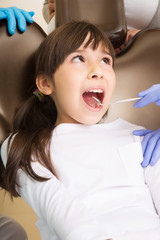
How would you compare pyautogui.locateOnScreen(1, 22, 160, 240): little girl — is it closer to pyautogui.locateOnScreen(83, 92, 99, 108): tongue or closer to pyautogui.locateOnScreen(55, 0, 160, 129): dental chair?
pyautogui.locateOnScreen(83, 92, 99, 108): tongue

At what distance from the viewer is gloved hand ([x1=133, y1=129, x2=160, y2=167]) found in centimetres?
97

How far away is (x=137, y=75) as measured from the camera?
1.23m

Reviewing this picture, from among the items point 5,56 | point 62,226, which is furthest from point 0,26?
point 62,226

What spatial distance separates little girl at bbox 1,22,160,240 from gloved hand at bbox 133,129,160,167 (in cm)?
2

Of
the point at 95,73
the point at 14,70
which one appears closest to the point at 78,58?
the point at 95,73

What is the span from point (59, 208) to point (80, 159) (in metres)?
0.17

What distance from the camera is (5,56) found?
1.08m

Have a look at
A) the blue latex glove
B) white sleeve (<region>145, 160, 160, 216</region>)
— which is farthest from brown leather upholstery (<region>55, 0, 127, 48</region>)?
white sleeve (<region>145, 160, 160, 216</region>)

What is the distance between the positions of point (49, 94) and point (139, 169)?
1.18 ft

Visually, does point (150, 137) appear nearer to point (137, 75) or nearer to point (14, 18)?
point (137, 75)

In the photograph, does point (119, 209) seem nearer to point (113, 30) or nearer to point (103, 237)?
point (103, 237)

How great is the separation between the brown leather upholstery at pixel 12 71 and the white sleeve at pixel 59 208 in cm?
24

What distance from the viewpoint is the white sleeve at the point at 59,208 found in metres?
0.76

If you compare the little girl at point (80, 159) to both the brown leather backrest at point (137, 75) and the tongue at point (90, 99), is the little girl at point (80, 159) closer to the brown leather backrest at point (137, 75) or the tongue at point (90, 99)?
the tongue at point (90, 99)
